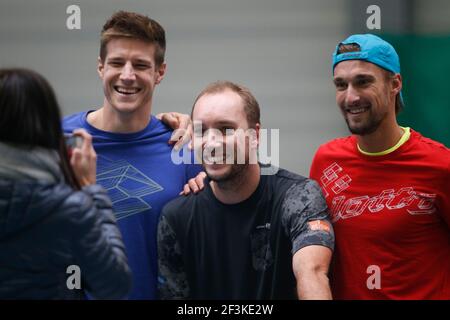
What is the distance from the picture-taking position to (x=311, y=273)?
2.11 metres

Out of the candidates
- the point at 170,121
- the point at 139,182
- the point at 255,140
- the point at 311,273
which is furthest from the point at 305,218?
the point at 170,121

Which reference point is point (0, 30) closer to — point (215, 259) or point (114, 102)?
point (114, 102)

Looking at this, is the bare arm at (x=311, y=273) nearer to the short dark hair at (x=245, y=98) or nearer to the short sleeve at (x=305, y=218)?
the short sleeve at (x=305, y=218)

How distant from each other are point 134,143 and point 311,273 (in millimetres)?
824

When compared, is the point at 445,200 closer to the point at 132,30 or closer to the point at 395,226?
the point at 395,226

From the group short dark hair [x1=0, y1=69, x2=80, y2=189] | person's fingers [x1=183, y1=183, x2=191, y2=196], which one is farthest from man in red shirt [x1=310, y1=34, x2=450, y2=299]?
short dark hair [x1=0, y1=69, x2=80, y2=189]

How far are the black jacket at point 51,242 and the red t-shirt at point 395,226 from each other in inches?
36.9

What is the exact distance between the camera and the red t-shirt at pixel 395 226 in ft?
7.75

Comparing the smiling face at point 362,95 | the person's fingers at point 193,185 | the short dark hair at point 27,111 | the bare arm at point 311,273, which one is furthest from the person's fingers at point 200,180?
the short dark hair at point 27,111

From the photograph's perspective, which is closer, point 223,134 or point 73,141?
point 73,141

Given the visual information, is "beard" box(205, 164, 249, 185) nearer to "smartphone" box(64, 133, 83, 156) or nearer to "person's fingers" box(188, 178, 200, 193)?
"person's fingers" box(188, 178, 200, 193)
